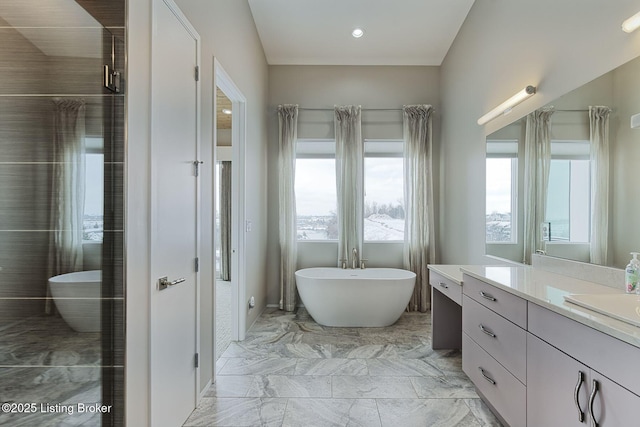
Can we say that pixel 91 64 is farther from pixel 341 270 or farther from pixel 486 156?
pixel 341 270

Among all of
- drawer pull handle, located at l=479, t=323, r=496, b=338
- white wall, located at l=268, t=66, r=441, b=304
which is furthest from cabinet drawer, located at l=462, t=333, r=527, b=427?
white wall, located at l=268, t=66, r=441, b=304

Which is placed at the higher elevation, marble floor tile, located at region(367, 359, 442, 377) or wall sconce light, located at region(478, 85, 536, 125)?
wall sconce light, located at region(478, 85, 536, 125)

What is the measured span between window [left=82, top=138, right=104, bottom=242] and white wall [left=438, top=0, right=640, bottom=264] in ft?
8.08

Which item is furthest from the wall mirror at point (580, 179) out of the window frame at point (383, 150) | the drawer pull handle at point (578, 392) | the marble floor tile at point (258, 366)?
the marble floor tile at point (258, 366)

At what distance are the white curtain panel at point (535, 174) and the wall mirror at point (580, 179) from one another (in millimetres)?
32

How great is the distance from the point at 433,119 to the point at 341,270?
7.44 ft

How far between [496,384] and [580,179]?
1263mm

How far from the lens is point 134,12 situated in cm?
133

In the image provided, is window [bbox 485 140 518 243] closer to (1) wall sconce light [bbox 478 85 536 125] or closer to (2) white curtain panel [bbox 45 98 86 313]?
(1) wall sconce light [bbox 478 85 536 125]

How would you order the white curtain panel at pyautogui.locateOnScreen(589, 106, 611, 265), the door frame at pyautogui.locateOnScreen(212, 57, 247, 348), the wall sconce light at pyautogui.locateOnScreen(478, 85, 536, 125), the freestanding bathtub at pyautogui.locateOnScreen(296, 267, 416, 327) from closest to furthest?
the white curtain panel at pyautogui.locateOnScreen(589, 106, 611, 265) → the wall sconce light at pyautogui.locateOnScreen(478, 85, 536, 125) → the door frame at pyautogui.locateOnScreen(212, 57, 247, 348) → the freestanding bathtub at pyautogui.locateOnScreen(296, 267, 416, 327)

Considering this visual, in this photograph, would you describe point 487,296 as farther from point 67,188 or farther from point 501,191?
point 67,188

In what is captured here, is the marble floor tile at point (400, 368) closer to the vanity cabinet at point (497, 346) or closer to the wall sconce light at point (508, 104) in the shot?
the vanity cabinet at point (497, 346)

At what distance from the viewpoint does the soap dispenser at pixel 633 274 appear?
143 cm

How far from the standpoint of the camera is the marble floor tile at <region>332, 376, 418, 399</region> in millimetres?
2113
